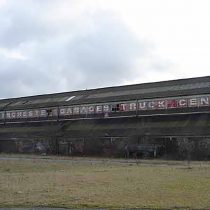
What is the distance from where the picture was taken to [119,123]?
65.7 m

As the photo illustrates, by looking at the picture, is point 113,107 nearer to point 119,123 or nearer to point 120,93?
point 119,123

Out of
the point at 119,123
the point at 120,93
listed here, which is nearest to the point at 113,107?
the point at 119,123

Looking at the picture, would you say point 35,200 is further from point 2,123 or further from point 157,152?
point 2,123

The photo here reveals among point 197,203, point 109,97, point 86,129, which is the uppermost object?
point 109,97

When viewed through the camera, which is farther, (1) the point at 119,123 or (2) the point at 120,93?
(2) the point at 120,93

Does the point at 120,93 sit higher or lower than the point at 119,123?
higher

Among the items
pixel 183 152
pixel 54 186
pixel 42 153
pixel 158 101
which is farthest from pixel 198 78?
pixel 54 186

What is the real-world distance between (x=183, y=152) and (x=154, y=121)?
9660mm

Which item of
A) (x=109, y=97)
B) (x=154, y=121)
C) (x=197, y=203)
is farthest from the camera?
(x=109, y=97)

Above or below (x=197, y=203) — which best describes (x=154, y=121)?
above

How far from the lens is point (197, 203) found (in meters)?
13.1

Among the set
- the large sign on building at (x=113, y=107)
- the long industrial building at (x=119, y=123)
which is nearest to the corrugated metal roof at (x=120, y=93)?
the long industrial building at (x=119, y=123)

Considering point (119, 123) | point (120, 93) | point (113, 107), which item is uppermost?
point (120, 93)

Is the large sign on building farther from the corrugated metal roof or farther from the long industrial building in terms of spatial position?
the corrugated metal roof
